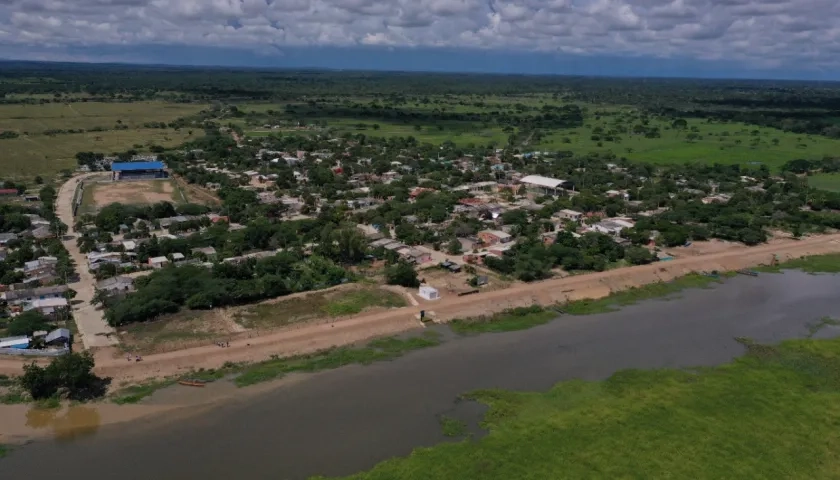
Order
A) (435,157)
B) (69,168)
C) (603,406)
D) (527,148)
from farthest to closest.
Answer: (527,148) < (435,157) < (69,168) < (603,406)

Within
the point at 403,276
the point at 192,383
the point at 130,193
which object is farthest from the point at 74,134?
the point at 192,383

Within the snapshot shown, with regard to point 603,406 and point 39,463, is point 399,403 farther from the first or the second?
point 39,463

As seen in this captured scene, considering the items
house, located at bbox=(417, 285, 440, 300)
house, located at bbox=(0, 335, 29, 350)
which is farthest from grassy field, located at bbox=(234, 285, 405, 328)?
house, located at bbox=(0, 335, 29, 350)

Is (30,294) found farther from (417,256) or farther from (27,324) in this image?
(417,256)

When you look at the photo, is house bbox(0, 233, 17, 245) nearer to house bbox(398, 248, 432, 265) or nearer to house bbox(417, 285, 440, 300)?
house bbox(398, 248, 432, 265)

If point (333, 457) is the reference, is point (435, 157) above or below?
above

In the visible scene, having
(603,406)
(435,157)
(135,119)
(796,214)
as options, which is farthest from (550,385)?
(135,119)
